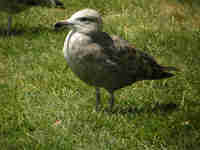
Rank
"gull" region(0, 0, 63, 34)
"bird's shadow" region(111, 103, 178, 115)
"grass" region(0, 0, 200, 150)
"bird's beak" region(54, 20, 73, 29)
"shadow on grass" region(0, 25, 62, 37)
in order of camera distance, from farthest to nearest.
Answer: "gull" region(0, 0, 63, 34) < "shadow on grass" region(0, 25, 62, 37) < "bird's shadow" region(111, 103, 178, 115) < "bird's beak" region(54, 20, 73, 29) < "grass" region(0, 0, 200, 150)

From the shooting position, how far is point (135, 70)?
5309 mm

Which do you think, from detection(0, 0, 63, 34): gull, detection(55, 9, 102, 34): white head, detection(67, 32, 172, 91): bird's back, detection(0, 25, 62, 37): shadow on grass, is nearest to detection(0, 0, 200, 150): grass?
detection(0, 25, 62, 37): shadow on grass

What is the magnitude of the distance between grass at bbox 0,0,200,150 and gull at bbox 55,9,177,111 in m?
0.49

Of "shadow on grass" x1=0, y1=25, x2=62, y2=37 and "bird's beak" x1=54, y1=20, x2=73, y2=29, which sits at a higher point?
"bird's beak" x1=54, y1=20, x2=73, y2=29

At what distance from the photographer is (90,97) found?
5.78 m

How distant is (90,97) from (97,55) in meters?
0.96

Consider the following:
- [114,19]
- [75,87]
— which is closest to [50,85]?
[75,87]

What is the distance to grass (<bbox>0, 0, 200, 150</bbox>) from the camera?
15.8 feet

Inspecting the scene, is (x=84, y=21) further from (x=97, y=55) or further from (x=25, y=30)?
(x=25, y=30)

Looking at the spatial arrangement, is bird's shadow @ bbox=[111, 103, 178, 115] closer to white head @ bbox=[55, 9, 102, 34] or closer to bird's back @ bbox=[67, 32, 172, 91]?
bird's back @ bbox=[67, 32, 172, 91]

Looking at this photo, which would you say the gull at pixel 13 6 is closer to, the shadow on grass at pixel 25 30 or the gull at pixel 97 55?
the shadow on grass at pixel 25 30

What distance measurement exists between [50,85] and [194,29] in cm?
405

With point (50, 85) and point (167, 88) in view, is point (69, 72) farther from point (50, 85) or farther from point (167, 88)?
point (167, 88)

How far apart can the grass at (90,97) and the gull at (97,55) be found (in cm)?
49
